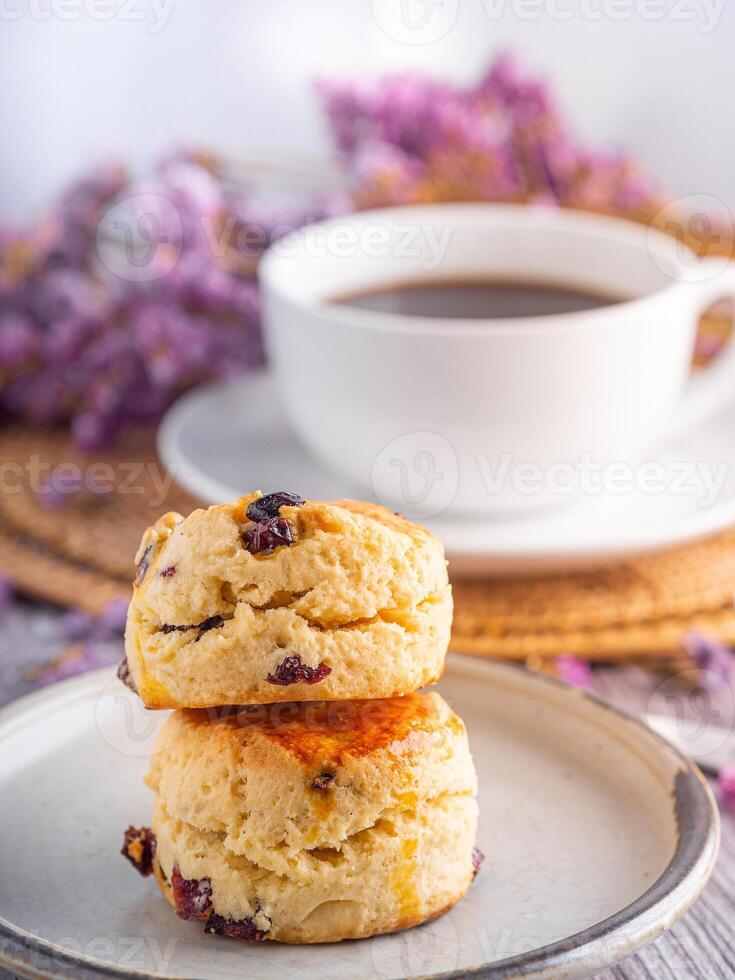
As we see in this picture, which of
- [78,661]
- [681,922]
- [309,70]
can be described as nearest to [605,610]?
[681,922]

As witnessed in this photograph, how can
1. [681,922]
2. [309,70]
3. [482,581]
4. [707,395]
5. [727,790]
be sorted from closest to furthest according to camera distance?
[681,922] < [727,790] < [482,581] < [707,395] < [309,70]

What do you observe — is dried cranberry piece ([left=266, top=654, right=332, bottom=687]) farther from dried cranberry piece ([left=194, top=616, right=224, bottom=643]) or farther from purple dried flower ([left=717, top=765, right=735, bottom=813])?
purple dried flower ([left=717, top=765, right=735, bottom=813])

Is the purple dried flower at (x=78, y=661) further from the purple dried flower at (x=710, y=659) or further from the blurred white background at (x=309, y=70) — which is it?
the blurred white background at (x=309, y=70)

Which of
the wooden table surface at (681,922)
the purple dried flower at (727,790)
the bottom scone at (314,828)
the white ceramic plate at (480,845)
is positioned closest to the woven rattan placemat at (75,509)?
the wooden table surface at (681,922)

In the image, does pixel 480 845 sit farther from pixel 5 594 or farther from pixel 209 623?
pixel 5 594

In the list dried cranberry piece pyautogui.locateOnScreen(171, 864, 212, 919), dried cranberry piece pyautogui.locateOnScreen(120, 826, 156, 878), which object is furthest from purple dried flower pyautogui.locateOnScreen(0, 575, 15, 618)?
dried cranberry piece pyautogui.locateOnScreen(171, 864, 212, 919)

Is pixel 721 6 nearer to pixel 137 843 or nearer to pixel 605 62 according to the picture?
pixel 605 62
